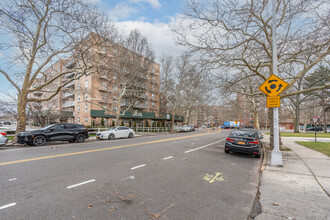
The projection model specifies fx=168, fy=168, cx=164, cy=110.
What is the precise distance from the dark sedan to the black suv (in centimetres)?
1224

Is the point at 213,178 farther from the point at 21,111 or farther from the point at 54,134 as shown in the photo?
the point at 21,111

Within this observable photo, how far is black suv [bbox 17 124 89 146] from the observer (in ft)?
38.9

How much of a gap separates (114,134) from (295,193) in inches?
657

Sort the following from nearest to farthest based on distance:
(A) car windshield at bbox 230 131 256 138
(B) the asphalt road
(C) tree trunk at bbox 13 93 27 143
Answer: (B) the asphalt road → (A) car windshield at bbox 230 131 256 138 → (C) tree trunk at bbox 13 93 27 143

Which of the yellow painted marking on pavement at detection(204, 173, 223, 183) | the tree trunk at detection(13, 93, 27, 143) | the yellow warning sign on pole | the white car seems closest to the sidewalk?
the yellow painted marking on pavement at detection(204, 173, 223, 183)

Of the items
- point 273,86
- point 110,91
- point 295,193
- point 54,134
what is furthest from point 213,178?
point 110,91

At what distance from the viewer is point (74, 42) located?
549 inches

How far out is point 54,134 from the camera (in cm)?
1311

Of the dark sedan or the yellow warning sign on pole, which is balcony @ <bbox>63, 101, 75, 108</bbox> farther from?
the yellow warning sign on pole

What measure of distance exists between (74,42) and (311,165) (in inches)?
678

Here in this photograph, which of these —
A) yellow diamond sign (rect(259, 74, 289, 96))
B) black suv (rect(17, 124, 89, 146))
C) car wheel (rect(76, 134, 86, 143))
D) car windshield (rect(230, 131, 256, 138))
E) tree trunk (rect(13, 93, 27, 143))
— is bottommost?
car wheel (rect(76, 134, 86, 143))

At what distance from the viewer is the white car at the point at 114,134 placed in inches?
684

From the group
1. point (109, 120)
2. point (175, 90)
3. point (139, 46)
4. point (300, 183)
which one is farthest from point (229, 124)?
point (300, 183)

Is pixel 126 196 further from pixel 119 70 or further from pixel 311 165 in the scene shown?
pixel 119 70
